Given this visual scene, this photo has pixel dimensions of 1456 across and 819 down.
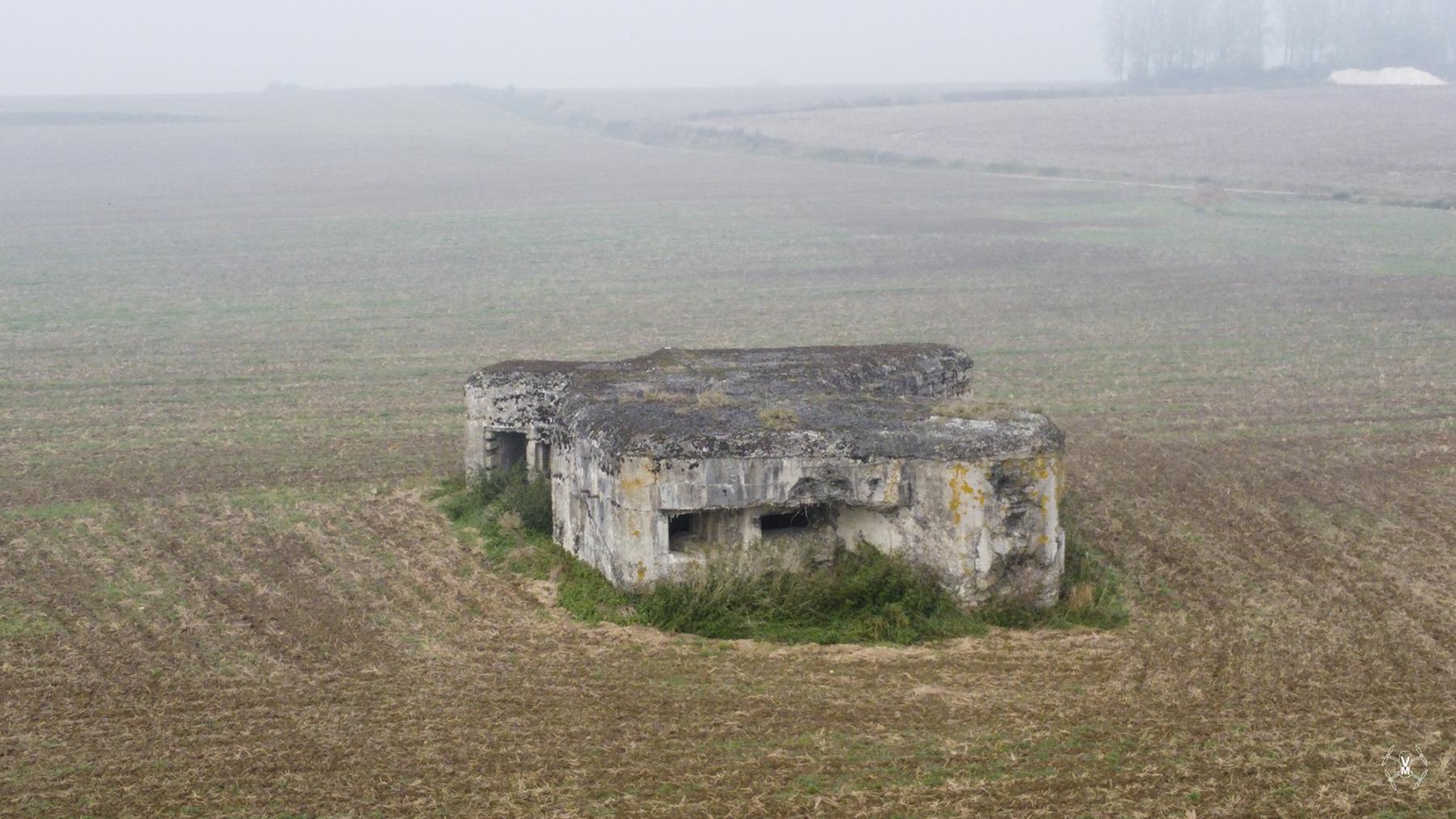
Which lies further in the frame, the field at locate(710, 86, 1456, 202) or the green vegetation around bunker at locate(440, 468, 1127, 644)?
the field at locate(710, 86, 1456, 202)

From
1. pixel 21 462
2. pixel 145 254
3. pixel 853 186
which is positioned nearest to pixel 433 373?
pixel 21 462

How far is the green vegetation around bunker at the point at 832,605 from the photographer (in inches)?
575

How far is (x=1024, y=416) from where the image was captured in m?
15.7

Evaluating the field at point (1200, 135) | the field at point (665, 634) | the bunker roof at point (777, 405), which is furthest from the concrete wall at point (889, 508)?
the field at point (1200, 135)

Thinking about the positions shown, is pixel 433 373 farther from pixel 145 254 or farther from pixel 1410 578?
pixel 145 254

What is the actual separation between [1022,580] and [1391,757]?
13.6 feet

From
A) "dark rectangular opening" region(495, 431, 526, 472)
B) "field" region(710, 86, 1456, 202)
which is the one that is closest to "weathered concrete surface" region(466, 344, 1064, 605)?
"dark rectangular opening" region(495, 431, 526, 472)

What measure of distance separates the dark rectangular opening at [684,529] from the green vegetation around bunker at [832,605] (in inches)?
16.4

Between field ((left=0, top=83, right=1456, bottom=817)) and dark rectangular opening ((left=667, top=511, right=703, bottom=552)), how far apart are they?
1.17 metres

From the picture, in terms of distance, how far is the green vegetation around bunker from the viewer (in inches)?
575

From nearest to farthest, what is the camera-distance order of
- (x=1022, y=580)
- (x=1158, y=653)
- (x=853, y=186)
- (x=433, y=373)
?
(x=1158, y=653) → (x=1022, y=580) → (x=433, y=373) → (x=853, y=186)

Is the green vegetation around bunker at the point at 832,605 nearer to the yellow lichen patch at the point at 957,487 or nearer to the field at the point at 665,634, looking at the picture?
the field at the point at 665,634

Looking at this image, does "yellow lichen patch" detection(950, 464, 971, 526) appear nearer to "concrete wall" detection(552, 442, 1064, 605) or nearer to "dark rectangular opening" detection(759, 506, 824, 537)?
"concrete wall" detection(552, 442, 1064, 605)

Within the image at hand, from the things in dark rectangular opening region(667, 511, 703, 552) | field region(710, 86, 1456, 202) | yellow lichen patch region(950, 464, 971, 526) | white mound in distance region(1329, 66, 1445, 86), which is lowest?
dark rectangular opening region(667, 511, 703, 552)
